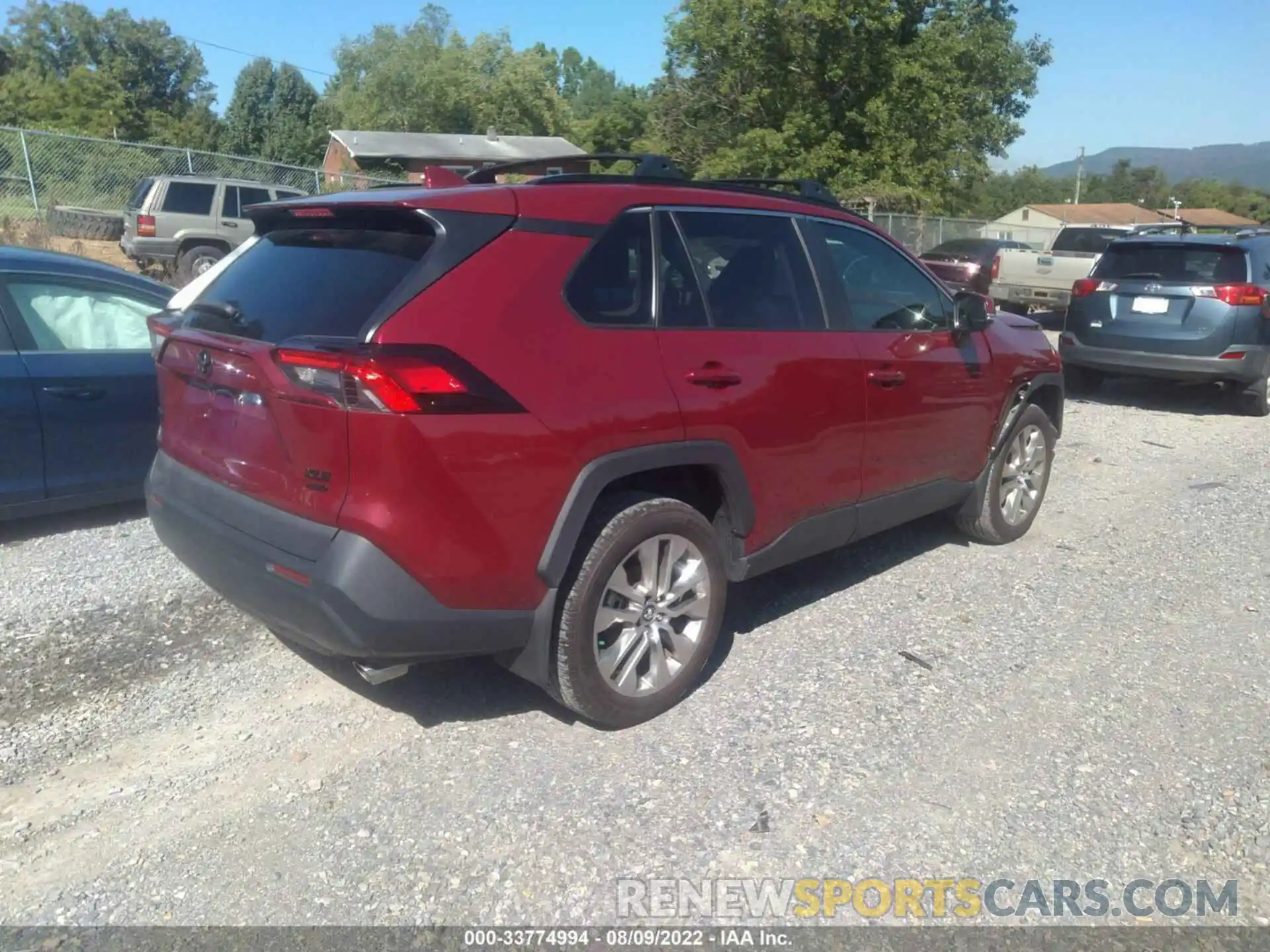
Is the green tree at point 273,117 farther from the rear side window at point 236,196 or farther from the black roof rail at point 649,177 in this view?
the black roof rail at point 649,177

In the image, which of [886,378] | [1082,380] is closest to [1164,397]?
[1082,380]

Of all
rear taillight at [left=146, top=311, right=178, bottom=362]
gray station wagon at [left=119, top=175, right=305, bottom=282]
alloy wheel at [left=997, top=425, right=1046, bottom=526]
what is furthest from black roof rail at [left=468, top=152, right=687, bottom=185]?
gray station wagon at [left=119, top=175, right=305, bottom=282]

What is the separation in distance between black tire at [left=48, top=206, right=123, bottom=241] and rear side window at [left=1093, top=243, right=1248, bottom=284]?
16.0 m

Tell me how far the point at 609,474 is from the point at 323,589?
0.96 metres

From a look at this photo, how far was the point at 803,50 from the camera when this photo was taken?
30016 millimetres

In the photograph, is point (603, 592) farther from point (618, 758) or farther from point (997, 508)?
point (997, 508)

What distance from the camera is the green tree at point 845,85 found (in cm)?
2977

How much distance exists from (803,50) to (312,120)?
174ft

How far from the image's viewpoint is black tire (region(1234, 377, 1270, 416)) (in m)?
10.0

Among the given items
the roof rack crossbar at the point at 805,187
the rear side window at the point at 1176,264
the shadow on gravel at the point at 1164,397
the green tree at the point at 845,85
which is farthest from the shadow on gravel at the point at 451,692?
the green tree at the point at 845,85

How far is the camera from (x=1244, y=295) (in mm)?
9500

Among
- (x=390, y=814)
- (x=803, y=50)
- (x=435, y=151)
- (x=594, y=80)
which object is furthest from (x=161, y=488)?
(x=594, y=80)

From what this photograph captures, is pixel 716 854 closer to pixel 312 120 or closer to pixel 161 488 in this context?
pixel 161 488

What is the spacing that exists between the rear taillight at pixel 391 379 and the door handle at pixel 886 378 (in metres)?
2.05
